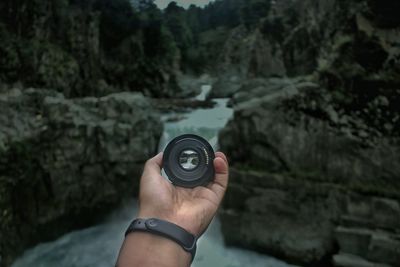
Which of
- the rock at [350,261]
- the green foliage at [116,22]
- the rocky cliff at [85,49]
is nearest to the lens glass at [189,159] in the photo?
the rock at [350,261]

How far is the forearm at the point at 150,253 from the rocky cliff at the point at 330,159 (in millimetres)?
3927

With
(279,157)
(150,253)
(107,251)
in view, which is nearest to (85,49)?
(107,251)

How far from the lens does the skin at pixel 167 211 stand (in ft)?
2.60

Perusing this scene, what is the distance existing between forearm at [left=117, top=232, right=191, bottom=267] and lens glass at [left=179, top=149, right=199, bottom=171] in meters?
0.22

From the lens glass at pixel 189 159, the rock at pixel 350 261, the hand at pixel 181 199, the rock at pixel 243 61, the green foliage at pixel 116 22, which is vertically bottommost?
the rock at pixel 350 261

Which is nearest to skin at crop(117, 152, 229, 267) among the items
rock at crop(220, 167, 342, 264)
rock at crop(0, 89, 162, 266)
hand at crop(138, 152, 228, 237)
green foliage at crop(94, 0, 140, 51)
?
hand at crop(138, 152, 228, 237)

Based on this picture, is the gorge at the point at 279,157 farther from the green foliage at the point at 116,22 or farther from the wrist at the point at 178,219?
the green foliage at the point at 116,22

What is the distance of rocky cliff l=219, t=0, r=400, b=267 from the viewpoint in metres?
4.48

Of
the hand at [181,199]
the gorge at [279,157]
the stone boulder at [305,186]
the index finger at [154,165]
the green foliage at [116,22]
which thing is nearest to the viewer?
the hand at [181,199]

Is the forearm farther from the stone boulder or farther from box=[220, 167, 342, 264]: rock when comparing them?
box=[220, 167, 342, 264]: rock

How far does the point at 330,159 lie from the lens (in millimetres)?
4734

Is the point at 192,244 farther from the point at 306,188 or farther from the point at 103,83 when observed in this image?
the point at 103,83

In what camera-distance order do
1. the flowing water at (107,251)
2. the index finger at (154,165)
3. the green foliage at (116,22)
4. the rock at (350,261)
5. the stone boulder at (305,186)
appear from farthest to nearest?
the green foliage at (116,22)
the flowing water at (107,251)
the stone boulder at (305,186)
the rock at (350,261)
the index finger at (154,165)

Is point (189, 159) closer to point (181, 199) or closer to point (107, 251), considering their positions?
point (181, 199)
